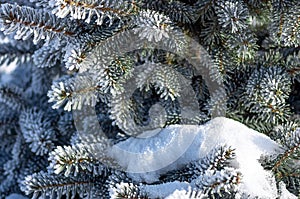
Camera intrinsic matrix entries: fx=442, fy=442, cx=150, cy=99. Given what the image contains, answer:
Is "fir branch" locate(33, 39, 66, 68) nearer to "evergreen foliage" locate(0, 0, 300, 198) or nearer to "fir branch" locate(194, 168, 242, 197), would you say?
"evergreen foliage" locate(0, 0, 300, 198)

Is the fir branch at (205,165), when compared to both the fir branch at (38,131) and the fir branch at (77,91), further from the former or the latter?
the fir branch at (38,131)

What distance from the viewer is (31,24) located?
1011 millimetres

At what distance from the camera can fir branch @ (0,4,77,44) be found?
0.99m

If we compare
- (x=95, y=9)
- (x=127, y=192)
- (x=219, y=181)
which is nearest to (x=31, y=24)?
(x=95, y=9)

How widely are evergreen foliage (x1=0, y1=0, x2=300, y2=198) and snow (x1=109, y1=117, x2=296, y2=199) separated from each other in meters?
0.02

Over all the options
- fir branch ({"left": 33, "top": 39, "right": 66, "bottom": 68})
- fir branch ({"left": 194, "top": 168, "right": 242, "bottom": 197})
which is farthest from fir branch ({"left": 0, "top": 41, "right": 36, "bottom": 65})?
fir branch ({"left": 194, "top": 168, "right": 242, "bottom": 197})

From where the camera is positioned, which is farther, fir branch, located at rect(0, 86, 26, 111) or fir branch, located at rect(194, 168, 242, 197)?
fir branch, located at rect(0, 86, 26, 111)

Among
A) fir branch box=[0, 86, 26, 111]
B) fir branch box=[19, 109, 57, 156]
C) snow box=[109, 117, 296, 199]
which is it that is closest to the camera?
snow box=[109, 117, 296, 199]

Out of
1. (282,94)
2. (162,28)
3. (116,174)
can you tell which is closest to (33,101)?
(116,174)

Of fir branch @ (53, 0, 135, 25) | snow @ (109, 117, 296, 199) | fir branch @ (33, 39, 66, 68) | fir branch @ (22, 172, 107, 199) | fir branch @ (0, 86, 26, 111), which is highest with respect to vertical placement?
fir branch @ (53, 0, 135, 25)

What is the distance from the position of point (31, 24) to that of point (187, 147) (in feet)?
1.50

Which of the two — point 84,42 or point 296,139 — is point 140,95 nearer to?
point 84,42

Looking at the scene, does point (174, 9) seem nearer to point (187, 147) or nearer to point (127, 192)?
point (187, 147)

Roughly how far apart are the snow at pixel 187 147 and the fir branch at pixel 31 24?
12.6 inches
